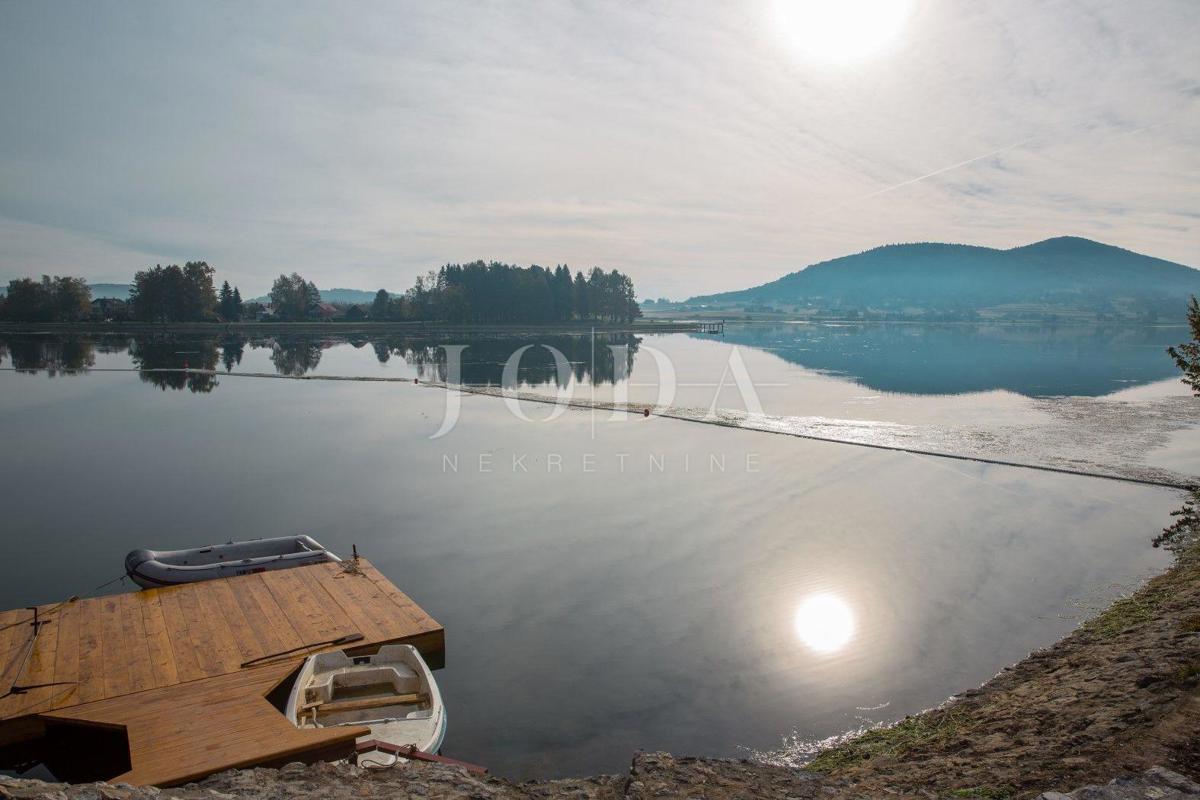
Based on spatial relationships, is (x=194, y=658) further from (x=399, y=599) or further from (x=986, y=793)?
(x=986, y=793)

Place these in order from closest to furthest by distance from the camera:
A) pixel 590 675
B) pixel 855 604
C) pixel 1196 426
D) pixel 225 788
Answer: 1. pixel 225 788
2. pixel 590 675
3. pixel 855 604
4. pixel 1196 426

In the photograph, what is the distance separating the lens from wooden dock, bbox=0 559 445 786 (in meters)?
9.95

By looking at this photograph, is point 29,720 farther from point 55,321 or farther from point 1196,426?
point 55,321

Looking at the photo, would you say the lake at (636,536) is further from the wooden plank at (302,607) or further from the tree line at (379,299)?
the tree line at (379,299)

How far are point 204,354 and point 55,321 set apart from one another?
82.5 meters

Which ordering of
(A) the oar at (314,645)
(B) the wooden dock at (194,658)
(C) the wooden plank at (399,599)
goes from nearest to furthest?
1. (B) the wooden dock at (194,658)
2. (A) the oar at (314,645)
3. (C) the wooden plank at (399,599)

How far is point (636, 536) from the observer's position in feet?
70.5

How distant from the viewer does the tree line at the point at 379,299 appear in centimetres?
14512

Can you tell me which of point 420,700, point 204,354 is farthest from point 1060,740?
point 204,354

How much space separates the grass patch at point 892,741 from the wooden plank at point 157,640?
10.6 meters

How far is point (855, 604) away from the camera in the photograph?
16.8 metres

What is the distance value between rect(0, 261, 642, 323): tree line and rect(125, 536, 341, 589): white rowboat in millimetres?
146312

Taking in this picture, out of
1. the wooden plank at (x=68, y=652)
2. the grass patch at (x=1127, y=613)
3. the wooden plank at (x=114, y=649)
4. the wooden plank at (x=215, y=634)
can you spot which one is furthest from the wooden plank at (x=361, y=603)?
the grass patch at (x=1127, y=613)

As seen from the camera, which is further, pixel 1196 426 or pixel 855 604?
pixel 1196 426
